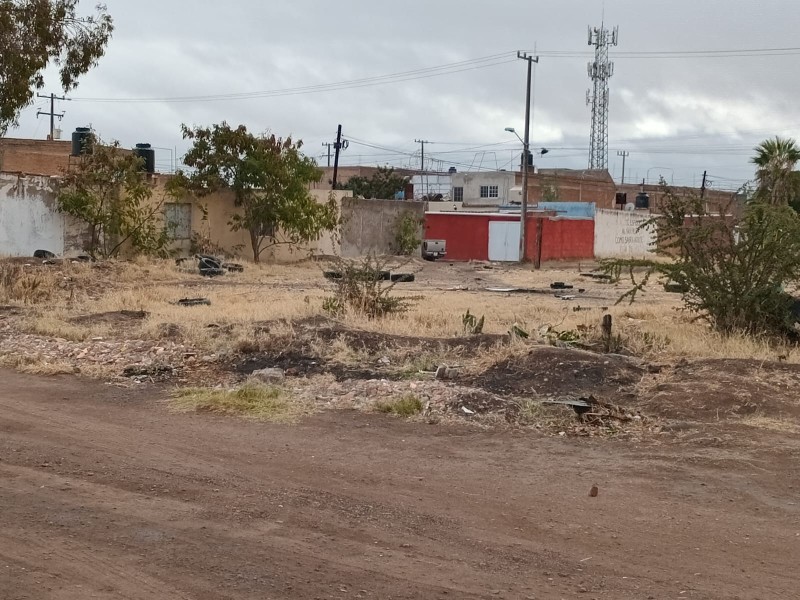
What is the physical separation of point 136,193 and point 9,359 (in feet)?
60.4

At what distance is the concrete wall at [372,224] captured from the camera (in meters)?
41.5

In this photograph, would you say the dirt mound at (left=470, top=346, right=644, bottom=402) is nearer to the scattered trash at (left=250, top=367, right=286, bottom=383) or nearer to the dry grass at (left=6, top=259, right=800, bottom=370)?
the dry grass at (left=6, top=259, right=800, bottom=370)

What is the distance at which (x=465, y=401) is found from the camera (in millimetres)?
9023

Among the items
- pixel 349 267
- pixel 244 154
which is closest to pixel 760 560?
pixel 349 267

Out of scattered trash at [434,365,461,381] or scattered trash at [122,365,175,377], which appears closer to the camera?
scattered trash at [434,365,461,381]

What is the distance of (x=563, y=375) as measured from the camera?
9.84 m

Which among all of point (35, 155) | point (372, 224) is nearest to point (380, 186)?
point (372, 224)

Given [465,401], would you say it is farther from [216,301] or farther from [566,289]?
[566,289]

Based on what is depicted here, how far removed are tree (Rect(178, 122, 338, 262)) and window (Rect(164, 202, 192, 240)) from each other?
0.77 m

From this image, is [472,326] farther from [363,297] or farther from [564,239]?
[564,239]

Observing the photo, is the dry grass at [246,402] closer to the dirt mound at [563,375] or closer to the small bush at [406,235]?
the dirt mound at [563,375]

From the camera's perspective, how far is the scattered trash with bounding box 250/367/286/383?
10.2 metres

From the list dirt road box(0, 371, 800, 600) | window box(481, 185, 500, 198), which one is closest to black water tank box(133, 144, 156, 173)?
dirt road box(0, 371, 800, 600)

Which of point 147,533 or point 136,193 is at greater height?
point 136,193
